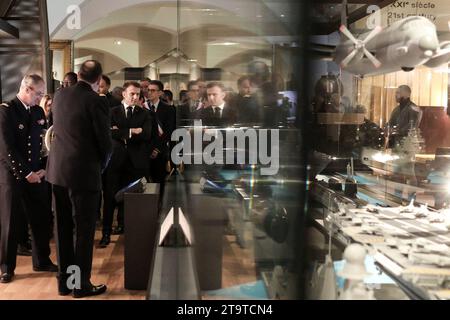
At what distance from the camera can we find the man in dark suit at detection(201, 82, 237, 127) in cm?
149

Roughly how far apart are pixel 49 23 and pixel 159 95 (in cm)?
197

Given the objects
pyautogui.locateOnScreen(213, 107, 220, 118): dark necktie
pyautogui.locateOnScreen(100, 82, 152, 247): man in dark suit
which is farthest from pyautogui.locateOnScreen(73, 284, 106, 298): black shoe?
pyautogui.locateOnScreen(213, 107, 220, 118): dark necktie

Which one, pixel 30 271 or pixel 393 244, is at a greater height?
pixel 393 244

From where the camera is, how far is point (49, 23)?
6.63 metres

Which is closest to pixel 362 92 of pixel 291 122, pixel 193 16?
pixel 193 16

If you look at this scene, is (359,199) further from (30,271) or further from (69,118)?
(30,271)

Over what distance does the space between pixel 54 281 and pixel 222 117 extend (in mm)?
2457

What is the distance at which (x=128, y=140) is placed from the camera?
4832 millimetres

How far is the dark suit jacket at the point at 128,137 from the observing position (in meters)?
4.79

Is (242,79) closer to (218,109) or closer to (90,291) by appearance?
(218,109)

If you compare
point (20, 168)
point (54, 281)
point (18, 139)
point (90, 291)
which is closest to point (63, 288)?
point (90, 291)

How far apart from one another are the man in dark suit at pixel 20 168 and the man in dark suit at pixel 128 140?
0.99 m

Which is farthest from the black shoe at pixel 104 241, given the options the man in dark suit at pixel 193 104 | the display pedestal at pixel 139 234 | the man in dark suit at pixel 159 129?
the man in dark suit at pixel 193 104

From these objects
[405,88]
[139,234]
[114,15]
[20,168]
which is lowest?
[139,234]
